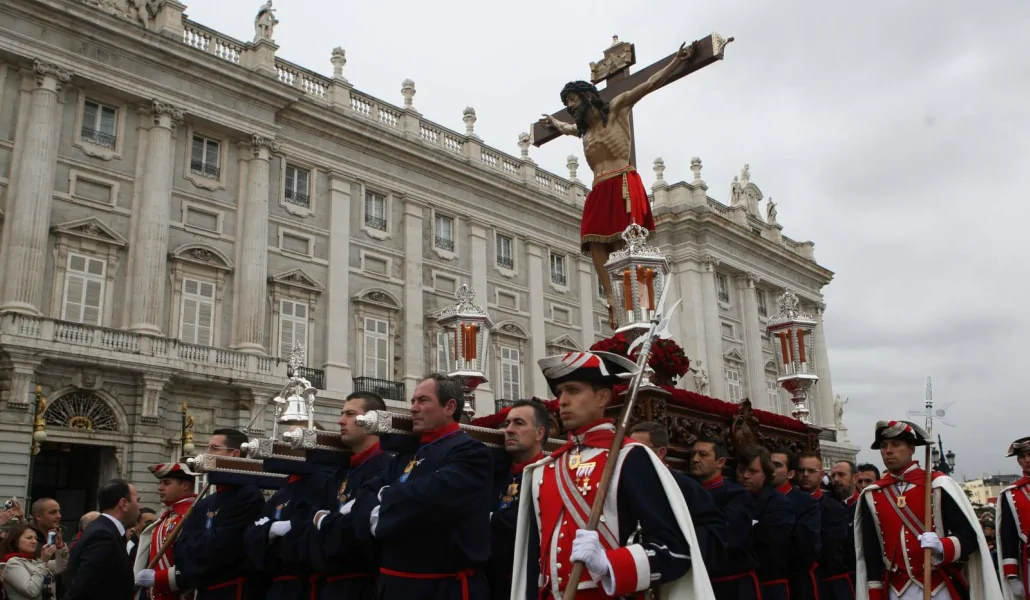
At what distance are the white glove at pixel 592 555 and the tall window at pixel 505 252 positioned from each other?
2738 cm

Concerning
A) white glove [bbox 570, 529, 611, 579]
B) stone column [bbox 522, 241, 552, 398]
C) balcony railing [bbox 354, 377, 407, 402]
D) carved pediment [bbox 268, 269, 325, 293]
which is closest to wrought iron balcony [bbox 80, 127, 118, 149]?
carved pediment [bbox 268, 269, 325, 293]

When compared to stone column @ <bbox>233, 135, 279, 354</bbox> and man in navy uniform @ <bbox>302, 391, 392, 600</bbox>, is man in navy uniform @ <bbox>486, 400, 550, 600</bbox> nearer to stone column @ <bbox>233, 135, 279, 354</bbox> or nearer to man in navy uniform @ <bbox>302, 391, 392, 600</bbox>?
man in navy uniform @ <bbox>302, 391, 392, 600</bbox>

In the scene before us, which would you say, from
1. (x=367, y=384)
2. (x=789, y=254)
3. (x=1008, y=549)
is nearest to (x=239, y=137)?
(x=367, y=384)

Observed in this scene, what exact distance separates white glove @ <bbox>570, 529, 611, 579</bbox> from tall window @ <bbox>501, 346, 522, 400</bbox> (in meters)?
26.1

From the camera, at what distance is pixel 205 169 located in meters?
23.6

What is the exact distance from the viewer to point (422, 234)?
2839 cm

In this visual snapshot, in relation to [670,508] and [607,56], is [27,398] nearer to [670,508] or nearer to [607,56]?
[607,56]

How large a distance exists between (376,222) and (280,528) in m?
22.3

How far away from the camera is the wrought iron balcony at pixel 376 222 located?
2716 cm

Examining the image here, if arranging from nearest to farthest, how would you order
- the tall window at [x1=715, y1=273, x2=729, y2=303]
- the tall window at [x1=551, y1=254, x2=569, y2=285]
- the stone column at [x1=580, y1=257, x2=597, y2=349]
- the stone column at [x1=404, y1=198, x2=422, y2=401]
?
the stone column at [x1=404, y1=198, x2=422, y2=401], the tall window at [x1=551, y1=254, x2=569, y2=285], the stone column at [x1=580, y1=257, x2=597, y2=349], the tall window at [x1=715, y1=273, x2=729, y2=303]

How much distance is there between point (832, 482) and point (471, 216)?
22.4m

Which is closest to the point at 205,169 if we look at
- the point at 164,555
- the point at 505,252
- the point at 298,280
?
the point at 298,280

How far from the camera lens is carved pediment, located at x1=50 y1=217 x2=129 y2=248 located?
67.5ft

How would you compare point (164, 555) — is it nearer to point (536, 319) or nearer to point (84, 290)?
point (84, 290)
